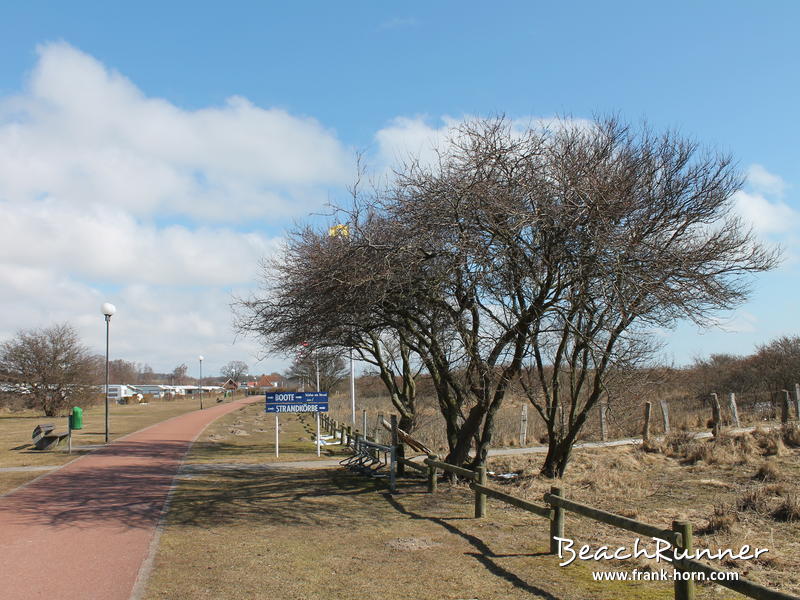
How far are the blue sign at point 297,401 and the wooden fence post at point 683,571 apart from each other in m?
14.5

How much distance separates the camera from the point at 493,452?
830 inches

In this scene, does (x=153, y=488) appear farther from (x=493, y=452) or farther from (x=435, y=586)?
(x=493, y=452)

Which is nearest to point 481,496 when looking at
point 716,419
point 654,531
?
point 654,531

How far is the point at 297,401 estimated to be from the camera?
20.2m

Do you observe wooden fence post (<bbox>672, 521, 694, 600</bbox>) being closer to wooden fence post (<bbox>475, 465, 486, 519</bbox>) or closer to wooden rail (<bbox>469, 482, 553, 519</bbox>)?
wooden rail (<bbox>469, 482, 553, 519</bbox>)

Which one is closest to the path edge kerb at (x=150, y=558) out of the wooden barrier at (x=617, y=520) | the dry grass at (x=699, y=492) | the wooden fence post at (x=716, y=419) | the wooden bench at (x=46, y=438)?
the wooden barrier at (x=617, y=520)

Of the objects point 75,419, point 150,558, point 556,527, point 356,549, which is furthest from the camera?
point 75,419

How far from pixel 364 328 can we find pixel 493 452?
8.81m

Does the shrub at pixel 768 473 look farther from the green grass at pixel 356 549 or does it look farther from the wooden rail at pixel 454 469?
the wooden rail at pixel 454 469

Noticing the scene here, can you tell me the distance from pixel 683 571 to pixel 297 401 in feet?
50.4

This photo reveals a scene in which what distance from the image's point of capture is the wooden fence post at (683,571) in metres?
5.79

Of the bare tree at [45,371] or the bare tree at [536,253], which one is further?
the bare tree at [45,371]

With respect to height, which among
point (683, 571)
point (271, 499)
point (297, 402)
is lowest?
point (271, 499)

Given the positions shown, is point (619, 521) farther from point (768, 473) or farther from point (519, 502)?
point (768, 473)
